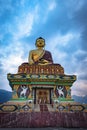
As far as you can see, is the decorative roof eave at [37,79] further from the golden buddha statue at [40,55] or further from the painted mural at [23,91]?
the golden buddha statue at [40,55]

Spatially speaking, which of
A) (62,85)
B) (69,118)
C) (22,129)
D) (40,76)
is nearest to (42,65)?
(40,76)

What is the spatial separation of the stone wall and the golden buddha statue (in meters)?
7.04

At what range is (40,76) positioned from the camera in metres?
14.4

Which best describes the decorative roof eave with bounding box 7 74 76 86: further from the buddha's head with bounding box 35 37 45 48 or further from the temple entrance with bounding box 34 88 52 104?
the buddha's head with bounding box 35 37 45 48

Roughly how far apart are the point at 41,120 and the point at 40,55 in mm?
8789

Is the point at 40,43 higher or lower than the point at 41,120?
higher

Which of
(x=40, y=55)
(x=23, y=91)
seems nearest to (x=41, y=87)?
(x=23, y=91)

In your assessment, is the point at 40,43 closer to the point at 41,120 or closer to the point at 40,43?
the point at 40,43

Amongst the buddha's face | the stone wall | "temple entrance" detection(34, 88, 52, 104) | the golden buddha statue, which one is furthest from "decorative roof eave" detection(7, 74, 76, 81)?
the buddha's face

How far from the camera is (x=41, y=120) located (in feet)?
32.6

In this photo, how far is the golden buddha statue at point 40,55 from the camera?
16.9 m

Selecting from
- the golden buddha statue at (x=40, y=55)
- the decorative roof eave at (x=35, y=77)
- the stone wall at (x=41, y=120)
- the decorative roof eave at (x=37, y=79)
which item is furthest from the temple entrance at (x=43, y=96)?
the stone wall at (x=41, y=120)

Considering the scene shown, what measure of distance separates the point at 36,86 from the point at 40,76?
95cm

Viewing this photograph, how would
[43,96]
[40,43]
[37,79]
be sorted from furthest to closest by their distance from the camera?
[40,43] < [43,96] < [37,79]
